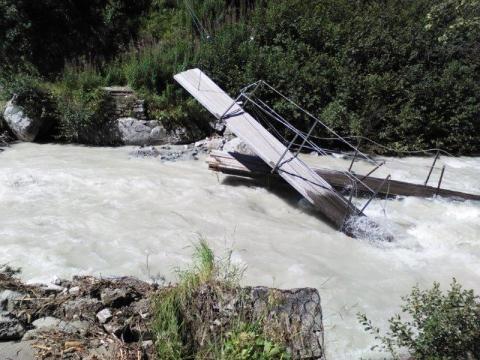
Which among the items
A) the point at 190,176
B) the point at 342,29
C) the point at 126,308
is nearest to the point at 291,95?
the point at 342,29

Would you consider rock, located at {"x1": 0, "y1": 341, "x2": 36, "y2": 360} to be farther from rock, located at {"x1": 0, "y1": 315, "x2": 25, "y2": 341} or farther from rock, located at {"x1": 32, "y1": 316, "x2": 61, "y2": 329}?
rock, located at {"x1": 32, "y1": 316, "x2": 61, "y2": 329}

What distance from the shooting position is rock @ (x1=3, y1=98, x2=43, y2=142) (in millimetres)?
9500

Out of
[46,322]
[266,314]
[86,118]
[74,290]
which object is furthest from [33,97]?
[266,314]

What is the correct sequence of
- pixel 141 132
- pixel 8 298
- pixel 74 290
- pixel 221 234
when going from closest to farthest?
pixel 8 298
pixel 74 290
pixel 221 234
pixel 141 132

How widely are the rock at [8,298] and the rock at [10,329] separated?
0.65 feet

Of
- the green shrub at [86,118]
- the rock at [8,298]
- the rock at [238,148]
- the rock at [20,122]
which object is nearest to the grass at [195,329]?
the rock at [8,298]

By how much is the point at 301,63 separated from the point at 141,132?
438 cm

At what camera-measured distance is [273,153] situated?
727cm

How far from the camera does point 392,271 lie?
17.5ft

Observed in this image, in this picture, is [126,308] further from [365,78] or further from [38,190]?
[365,78]

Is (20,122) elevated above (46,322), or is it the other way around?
(46,322)

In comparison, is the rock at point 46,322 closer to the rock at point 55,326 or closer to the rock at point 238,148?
the rock at point 55,326

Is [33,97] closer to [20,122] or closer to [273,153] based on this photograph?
[20,122]

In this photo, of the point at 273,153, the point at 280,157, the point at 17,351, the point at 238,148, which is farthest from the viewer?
the point at 238,148
